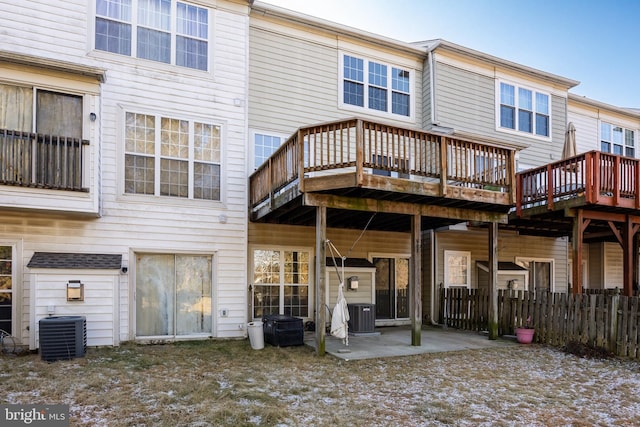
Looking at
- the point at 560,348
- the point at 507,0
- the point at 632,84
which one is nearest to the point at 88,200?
the point at 560,348

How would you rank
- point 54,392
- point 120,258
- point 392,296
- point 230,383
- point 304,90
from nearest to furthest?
point 54,392, point 230,383, point 120,258, point 304,90, point 392,296

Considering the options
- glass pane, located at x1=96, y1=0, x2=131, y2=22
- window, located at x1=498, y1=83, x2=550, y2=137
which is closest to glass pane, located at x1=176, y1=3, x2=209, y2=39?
glass pane, located at x1=96, y1=0, x2=131, y2=22

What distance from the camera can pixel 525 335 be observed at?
947 cm

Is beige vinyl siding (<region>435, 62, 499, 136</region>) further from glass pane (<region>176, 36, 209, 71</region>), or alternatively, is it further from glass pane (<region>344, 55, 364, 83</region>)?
glass pane (<region>176, 36, 209, 71</region>)

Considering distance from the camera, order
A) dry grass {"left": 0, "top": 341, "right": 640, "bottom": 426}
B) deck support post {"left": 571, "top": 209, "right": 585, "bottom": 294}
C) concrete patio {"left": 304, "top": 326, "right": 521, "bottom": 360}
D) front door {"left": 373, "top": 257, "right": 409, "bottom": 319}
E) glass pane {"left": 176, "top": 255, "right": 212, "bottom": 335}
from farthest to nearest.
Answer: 1. front door {"left": 373, "top": 257, "right": 409, "bottom": 319}
2. deck support post {"left": 571, "top": 209, "right": 585, "bottom": 294}
3. glass pane {"left": 176, "top": 255, "right": 212, "bottom": 335}
4. concrete patio {"left": 304, "top": 326, "right": 521, "bottom": 360}
5. dry grass {"left": 0, "top": 341, "right": 640, "bottom": 426}

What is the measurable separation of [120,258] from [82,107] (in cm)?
298

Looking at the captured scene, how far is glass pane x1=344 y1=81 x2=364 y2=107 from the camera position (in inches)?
474

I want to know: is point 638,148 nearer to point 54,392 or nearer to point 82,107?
point 82,107

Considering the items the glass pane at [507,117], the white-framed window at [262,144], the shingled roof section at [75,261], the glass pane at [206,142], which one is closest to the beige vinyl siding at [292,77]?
the white-framed window at [262,144]

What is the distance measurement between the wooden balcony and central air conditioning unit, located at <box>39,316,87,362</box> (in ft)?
13.3

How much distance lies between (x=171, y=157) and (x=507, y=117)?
1049cm

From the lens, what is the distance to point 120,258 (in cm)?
878

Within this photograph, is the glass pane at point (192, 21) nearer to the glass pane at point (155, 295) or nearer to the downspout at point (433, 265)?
the glass pane at point (155, 295)

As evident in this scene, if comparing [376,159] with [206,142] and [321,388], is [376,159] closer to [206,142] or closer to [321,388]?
[321,388]
